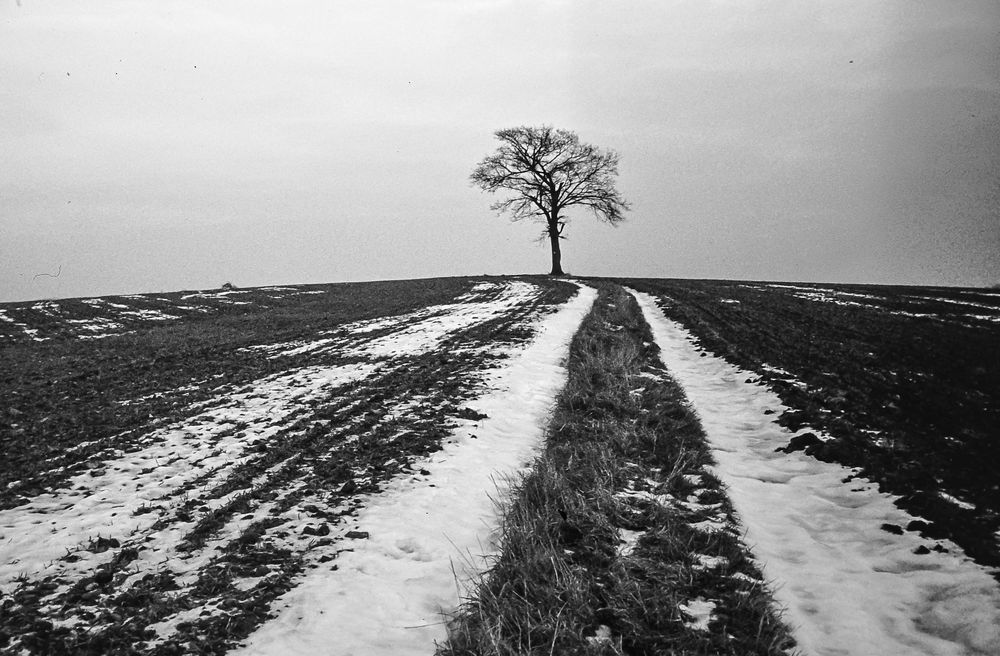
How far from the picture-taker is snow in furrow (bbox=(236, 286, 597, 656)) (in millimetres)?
3850

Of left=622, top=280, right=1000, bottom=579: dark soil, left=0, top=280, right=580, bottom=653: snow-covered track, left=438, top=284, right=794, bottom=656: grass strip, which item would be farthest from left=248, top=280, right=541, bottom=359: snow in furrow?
left=622, top=280, right=1000, bottom=579: dark soil

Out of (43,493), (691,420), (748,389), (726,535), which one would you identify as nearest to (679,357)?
(748,389)

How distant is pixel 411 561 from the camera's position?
4.88 metres

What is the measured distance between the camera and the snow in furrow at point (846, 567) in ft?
11.9

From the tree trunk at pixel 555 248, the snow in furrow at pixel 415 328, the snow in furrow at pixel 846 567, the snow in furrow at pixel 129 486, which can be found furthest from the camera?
→ the tree trunk at pixel 555 248

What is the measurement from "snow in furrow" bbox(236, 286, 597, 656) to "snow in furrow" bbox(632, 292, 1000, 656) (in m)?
2.75

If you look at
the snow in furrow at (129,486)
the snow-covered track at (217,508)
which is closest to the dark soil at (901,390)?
the snow-covered track at (217,508)

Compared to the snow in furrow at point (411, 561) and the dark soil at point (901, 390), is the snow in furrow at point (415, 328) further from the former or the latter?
the dark soil at point (901, 390)

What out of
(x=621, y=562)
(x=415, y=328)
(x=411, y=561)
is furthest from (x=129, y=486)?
(x=415, y=328)

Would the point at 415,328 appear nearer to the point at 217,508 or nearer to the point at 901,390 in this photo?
the point at 217,508

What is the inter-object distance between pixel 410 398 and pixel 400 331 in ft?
26.2

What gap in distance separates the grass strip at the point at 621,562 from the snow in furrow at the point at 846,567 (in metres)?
0.26

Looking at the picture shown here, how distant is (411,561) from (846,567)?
4.00 metres

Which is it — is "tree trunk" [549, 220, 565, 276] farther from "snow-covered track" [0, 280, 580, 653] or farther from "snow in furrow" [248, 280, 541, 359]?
"snow-covered track" [0, 280, 580, 653]
